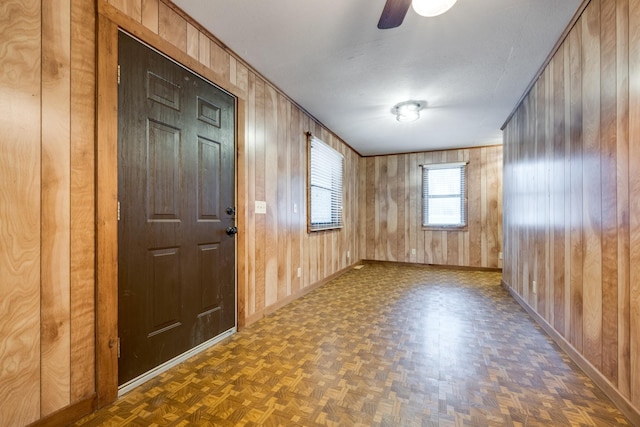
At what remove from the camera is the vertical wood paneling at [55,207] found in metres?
1.29

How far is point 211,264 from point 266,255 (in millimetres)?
751

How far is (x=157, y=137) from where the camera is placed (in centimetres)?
178

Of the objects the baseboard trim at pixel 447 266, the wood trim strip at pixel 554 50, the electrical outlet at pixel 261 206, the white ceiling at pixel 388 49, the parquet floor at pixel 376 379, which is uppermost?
the white ceiling at pixel 388 49

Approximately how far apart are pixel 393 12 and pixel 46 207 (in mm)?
1904

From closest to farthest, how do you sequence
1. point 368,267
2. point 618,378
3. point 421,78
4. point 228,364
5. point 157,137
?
point 618,378 → point 157,137 → point 228,364 → point 421,78 → point 368,267

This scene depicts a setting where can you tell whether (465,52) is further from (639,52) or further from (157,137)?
(157,137)

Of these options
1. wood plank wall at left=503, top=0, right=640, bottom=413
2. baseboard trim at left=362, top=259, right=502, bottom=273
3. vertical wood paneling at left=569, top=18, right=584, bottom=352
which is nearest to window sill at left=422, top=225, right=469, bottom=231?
baseboard trim at left=362, top=259, right=502, bottom=273

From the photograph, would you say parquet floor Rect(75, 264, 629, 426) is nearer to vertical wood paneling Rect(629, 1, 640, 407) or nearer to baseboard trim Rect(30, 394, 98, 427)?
baseboard trim Rect(30, 394, 98, 427)

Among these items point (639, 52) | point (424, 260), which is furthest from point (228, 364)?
point (424, 260)

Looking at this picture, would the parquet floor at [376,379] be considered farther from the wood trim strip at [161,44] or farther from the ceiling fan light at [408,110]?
the ceiling fan light at [408,110]

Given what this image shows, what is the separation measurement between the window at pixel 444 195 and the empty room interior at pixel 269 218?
2129 millimetres

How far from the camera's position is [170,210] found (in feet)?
6.15

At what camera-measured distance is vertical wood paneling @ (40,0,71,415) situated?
50.8 inches

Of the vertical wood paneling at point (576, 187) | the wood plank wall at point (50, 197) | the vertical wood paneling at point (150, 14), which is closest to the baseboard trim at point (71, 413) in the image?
the wood plank wall at point (50, 197)
